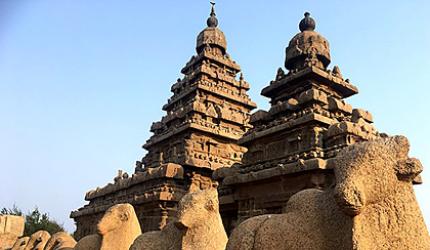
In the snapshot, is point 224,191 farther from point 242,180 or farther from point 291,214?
point 291,214

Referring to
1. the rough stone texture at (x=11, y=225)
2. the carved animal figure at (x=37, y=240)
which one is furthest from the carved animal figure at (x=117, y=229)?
the rough stone texture at (x=11, y=225)

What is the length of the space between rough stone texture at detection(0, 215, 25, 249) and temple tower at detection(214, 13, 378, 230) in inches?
320

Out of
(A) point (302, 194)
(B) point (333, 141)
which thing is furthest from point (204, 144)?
(A) point (302, 194)

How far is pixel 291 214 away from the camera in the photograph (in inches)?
121

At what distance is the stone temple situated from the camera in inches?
481

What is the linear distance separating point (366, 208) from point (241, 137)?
13.5m

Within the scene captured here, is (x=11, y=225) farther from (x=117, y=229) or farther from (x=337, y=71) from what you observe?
(x=337, y=71)

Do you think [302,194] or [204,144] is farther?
[204,144]

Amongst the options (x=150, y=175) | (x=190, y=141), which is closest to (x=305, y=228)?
(x=150, y=175)

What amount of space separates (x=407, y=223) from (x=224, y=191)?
12.3 meters

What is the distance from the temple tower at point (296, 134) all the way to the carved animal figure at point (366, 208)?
8.33 meters

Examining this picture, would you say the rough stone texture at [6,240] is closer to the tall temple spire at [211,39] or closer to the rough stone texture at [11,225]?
the rough stone texture at [11,225]

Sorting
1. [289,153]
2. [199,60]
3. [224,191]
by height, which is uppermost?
[199,60]

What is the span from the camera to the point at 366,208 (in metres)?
2.66
